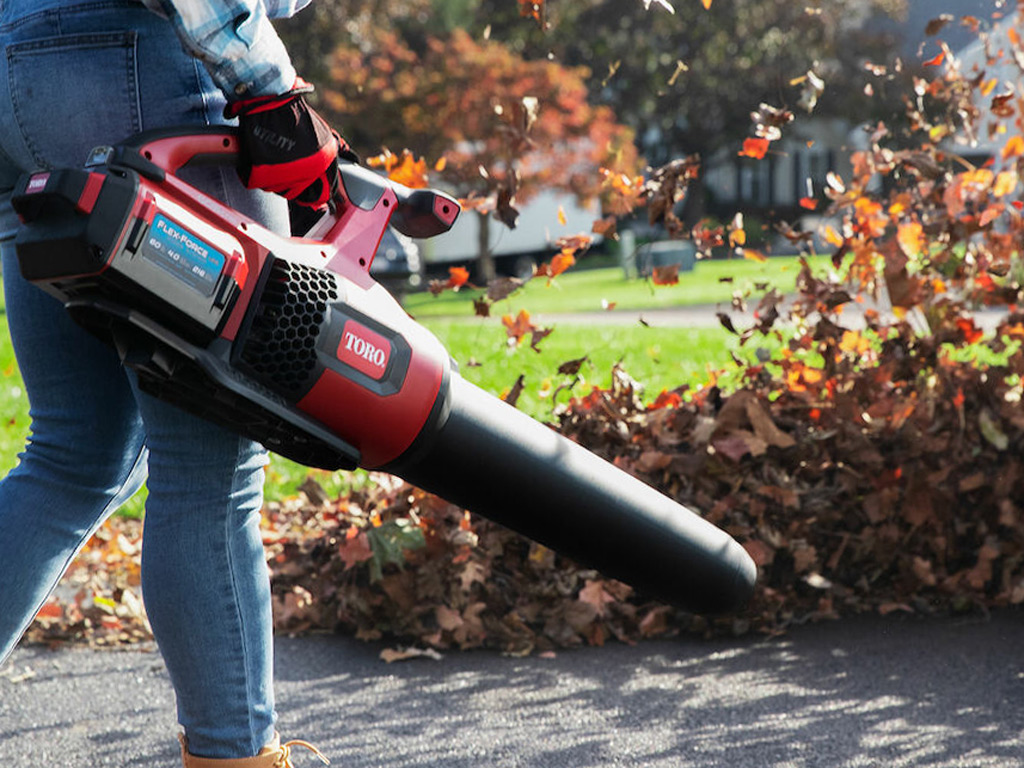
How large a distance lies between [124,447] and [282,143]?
57 cm

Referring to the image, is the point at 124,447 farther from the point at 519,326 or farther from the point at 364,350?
the point at 519,326

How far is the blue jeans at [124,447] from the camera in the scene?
5.37 ft

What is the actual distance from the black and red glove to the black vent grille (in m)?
0.12

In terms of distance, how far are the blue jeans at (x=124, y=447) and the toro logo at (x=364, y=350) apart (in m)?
0.19

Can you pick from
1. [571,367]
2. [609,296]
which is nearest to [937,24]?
[571,367]

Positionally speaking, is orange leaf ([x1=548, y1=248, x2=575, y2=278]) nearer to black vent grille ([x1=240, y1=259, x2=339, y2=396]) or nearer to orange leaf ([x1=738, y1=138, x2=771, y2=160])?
orange leaf ([x1=738, y1=138, x2=771, y2=160])

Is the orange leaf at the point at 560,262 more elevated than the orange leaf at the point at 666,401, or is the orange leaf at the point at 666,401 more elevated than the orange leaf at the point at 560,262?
the orange leaf at the point at 560,262

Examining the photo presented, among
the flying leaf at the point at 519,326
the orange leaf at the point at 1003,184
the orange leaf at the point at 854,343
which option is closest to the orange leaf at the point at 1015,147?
the orange leaf at the point at 1003,184

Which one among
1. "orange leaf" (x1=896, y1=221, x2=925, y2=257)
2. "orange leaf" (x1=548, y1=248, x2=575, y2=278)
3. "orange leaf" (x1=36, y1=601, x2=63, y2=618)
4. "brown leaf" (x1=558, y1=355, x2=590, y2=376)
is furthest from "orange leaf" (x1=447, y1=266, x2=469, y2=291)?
"orange leaf" (x1=36, y1=601, x2=63, y2=618)

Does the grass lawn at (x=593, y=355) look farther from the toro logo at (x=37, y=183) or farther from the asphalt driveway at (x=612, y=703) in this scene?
the toro logo at (x=37, y=183)

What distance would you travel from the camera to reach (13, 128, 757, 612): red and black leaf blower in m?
1.55

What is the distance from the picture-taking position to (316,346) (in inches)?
67.2

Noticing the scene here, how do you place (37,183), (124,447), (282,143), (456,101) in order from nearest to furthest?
(37,183)
(282,143)
(124,447)
(456,101)

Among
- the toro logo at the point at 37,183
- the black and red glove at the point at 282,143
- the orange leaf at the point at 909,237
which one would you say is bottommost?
the orange leaf at the point at 909,237
